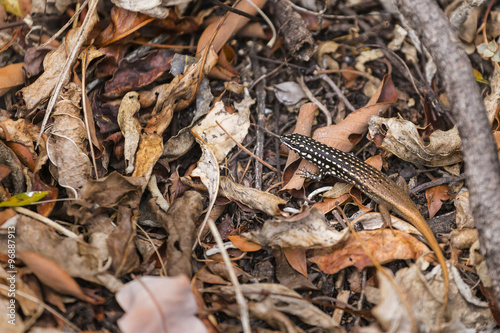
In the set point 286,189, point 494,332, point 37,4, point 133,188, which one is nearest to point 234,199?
point 286,189

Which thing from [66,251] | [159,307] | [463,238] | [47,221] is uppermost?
[47,221]

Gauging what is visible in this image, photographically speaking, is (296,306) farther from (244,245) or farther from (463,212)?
(463,212)

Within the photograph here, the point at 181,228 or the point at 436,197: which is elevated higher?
the point at 181,228

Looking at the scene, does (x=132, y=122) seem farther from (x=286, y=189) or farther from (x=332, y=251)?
(x=332, y=251)

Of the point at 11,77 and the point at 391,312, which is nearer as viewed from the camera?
the point at 391,312

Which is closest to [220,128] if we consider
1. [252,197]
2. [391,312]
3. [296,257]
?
[252,197]

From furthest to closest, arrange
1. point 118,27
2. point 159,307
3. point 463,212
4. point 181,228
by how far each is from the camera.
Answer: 1. point 118,27
2. point 463,212
3. point 181,228
4. point 159,307
